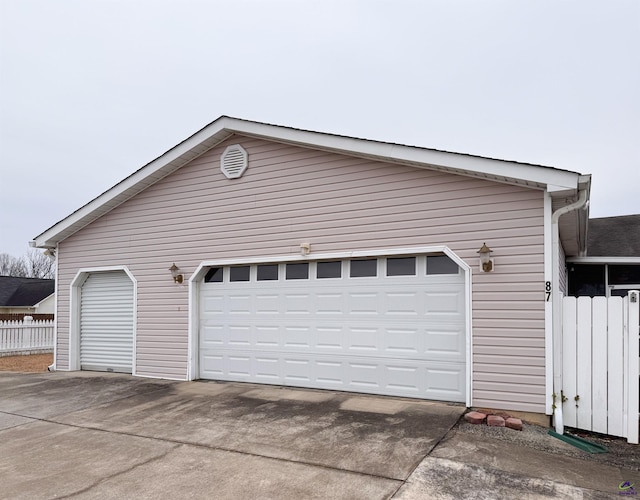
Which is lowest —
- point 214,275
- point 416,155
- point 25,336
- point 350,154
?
point 25,336

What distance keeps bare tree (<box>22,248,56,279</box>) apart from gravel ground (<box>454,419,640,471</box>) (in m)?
54.1

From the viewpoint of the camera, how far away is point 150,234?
907cm

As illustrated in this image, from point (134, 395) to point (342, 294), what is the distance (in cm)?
395

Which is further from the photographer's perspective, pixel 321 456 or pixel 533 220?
pixel 533 220

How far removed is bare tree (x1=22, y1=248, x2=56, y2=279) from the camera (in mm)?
48938

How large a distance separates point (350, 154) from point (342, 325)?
9.35ft

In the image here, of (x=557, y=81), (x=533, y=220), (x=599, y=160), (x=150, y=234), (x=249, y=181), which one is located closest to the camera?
(x=533, y=220)

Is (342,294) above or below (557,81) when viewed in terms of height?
below

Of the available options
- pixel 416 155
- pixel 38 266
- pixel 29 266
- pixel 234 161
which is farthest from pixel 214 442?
pixel 29 266

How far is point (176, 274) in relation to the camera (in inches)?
340

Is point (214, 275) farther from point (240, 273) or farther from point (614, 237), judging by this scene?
point (614, 237)

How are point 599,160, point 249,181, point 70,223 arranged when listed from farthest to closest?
1. point 599,160
2. point 70,223
3. point 249,181

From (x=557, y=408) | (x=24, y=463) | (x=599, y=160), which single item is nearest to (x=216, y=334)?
(x=24, y=463)

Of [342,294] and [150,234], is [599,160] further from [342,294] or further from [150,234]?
[150,234]
